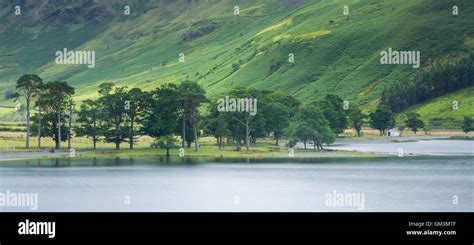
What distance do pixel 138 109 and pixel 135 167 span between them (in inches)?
1636

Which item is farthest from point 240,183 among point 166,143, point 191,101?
point 191,101

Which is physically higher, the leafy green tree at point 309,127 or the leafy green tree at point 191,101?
the leafy green tree at point 191,101

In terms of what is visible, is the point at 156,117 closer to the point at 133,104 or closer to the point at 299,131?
the point at 133,104

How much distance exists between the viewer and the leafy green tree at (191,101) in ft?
566

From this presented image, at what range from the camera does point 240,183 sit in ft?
368

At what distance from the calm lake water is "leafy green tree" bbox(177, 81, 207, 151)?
1803 cm

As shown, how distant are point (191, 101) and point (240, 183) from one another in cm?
6441

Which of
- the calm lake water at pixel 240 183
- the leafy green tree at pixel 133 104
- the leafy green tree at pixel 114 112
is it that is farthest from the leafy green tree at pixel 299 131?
the leafy green tree at pixel 114 112

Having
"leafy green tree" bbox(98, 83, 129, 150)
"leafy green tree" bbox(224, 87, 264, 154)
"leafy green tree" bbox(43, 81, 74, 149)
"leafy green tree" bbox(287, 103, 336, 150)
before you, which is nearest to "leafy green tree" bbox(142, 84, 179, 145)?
"leafy green tree" bbox(98, 83, 129, 150)

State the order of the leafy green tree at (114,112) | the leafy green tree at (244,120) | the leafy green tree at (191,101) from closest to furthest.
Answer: the leafy green tree at (191,101) < the leafy green tree at (114,112) < the leafy green tree at (244,120)

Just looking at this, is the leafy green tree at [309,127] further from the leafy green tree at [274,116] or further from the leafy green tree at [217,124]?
the leafy green tree at [217,124]

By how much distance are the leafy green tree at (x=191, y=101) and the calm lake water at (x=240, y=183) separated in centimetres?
1803
